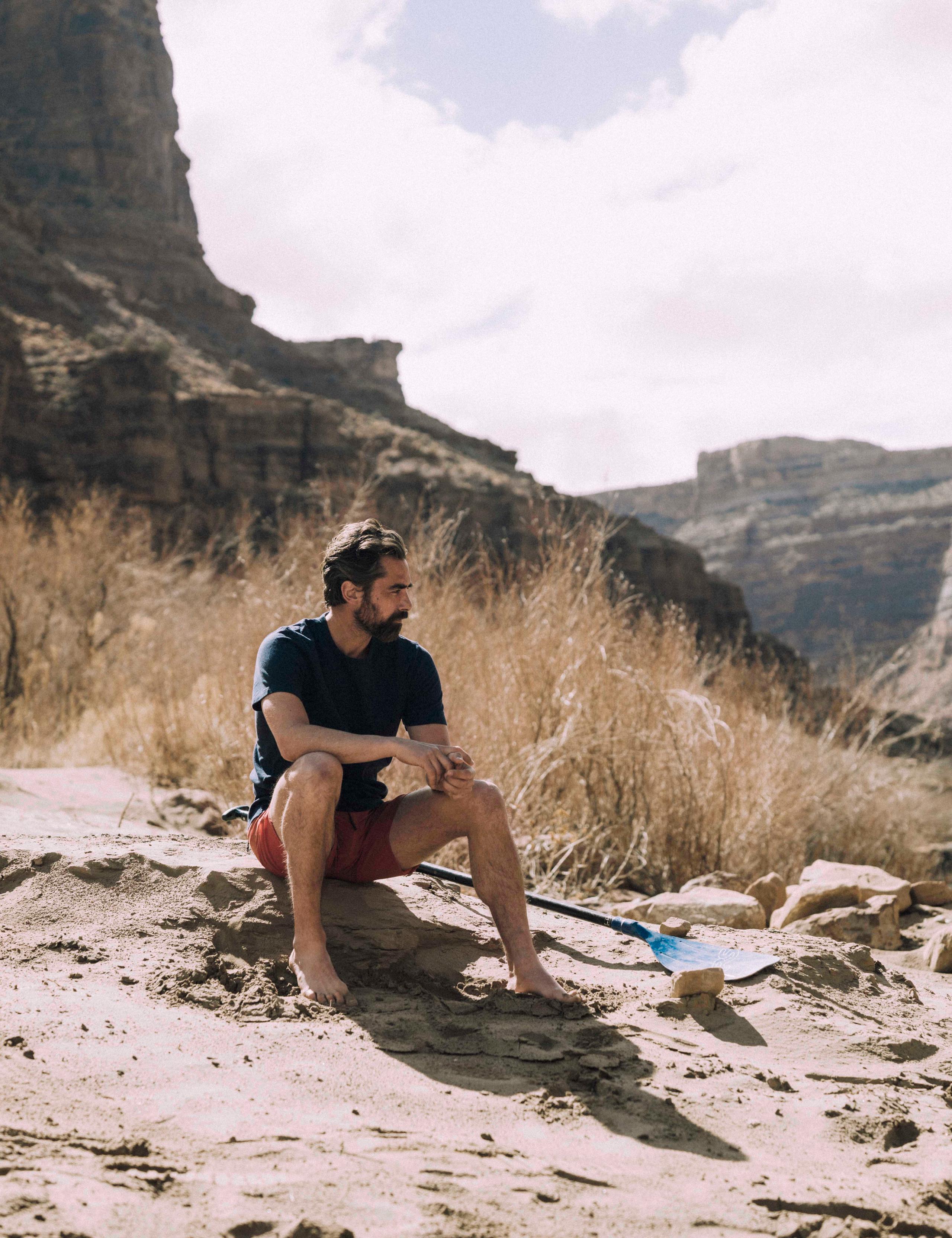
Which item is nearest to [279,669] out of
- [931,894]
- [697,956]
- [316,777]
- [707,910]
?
[316,777]

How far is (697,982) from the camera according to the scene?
3.22 meters

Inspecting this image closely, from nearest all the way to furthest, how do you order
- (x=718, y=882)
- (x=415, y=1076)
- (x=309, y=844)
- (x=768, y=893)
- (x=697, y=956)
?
1. (x=415, y=1076)
2. (x=309, y=844)
3. (x=697, y=956)
4. (x=768, y=893)
5. (x=718, y=882)

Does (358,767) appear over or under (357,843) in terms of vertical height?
over

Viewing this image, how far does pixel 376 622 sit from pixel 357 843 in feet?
2.48

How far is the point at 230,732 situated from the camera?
6.92 m

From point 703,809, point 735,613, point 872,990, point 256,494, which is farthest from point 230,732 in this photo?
point 735,613

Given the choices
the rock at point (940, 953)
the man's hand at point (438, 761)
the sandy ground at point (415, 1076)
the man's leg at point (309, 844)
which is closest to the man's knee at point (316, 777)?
the man's leg at point (309, 844)

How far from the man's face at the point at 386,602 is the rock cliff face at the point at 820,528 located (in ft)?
312

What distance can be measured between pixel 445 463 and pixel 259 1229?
33.5 metres

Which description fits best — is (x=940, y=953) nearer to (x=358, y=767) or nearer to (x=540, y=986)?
(x=540, y=986)

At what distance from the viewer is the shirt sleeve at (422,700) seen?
3557mm

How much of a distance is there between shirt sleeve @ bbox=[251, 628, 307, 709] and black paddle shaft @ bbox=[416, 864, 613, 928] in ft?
3.21

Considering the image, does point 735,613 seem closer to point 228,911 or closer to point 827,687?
point 827,687

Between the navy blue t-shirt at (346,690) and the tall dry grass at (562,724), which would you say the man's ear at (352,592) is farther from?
the tall dry grass at (562,724)
